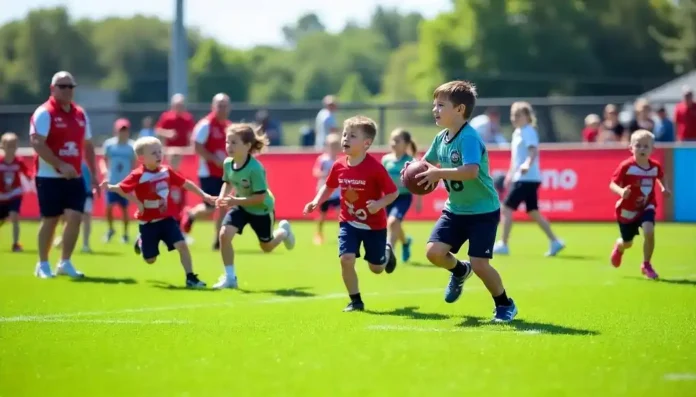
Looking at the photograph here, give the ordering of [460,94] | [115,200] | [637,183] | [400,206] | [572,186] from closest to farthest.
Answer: [460,94] → [637,183] → [400,206] → [115,200] → [572,186]

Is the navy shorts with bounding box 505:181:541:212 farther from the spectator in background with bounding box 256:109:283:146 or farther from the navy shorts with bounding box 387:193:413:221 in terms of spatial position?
the spectator in background with bounding box 256:109:283:146

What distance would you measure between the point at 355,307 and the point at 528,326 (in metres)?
1.90

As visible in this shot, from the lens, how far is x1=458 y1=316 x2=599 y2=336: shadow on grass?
9.66 metres

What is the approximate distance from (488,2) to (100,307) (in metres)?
97.1

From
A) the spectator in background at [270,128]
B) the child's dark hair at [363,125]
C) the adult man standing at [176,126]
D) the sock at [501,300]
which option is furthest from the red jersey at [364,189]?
the spectator in background at [270,128]

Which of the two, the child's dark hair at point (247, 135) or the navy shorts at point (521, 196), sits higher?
the child's dark hair at point (247, 135)

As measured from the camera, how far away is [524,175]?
60.4 ft

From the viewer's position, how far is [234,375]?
7859 millimetres

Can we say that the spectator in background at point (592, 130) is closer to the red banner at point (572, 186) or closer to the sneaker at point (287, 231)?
the red banner at point (572, 186)

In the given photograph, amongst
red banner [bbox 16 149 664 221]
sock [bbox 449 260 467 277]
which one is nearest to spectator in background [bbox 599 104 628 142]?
red banner [bbox 16 149 664 221]

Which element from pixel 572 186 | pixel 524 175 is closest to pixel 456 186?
pixel 524 175

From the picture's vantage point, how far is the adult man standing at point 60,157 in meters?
14.4

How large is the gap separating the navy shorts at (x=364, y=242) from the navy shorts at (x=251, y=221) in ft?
8.26

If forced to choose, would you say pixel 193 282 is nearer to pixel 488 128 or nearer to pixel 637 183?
pixel 637 183
